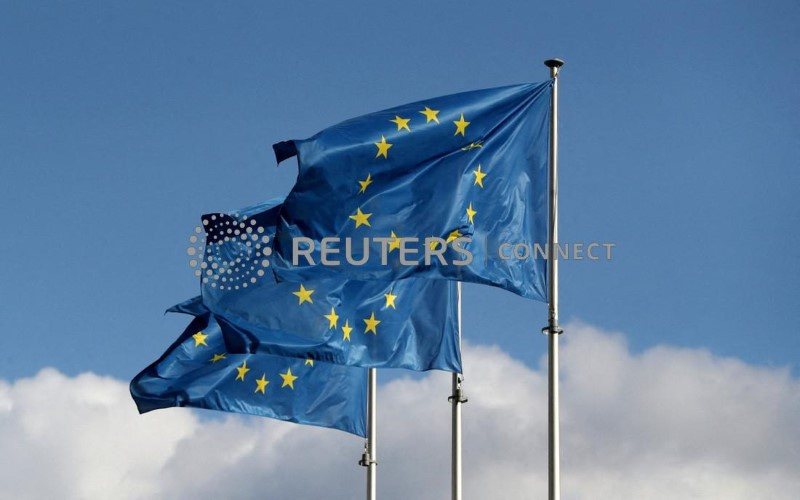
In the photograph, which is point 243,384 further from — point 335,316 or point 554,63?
point 554,63

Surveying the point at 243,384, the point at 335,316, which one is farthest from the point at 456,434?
the point at 243,384

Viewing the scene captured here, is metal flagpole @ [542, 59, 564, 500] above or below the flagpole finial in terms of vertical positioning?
below

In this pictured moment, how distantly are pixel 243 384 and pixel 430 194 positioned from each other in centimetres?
1156

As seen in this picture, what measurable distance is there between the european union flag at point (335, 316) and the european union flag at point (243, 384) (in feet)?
14.4

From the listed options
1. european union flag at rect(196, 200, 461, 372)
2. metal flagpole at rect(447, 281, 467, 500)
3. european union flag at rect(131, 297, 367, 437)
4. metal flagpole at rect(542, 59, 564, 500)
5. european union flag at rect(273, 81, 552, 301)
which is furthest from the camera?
european union flag at rect(131, 297, 367, 437)

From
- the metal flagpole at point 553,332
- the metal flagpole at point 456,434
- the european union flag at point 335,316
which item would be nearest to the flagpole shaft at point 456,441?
the metal flagpole at point 456,434

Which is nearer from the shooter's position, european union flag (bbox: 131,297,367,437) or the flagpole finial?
the flagpole finial

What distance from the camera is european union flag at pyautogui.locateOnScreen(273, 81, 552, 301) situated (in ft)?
88.0

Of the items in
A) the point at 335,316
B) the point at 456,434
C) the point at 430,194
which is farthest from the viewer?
the point at 456,434

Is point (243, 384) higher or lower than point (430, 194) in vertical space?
lower

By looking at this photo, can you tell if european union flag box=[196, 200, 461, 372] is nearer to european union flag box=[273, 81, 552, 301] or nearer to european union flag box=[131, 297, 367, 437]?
european union flag box=[273, 81, 552, 301]

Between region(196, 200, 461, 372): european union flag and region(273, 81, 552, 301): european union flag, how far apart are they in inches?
141

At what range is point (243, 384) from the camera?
37531 millimetres

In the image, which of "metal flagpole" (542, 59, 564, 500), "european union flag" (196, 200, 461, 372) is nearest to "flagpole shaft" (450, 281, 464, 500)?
"european union flag" (196, 200, 461, 372)
